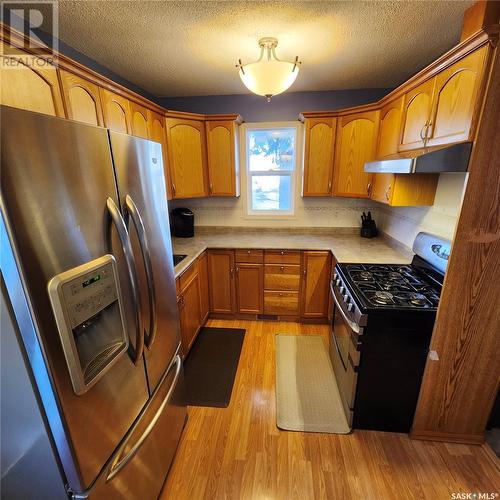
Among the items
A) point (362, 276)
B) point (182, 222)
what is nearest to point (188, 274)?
point (182, 222)

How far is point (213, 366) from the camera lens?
227 centimetres

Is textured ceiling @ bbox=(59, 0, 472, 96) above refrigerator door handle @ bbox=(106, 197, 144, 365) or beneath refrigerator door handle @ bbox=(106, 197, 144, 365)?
above

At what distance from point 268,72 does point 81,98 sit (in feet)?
3.62

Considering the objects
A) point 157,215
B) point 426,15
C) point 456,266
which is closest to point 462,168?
point 456,266

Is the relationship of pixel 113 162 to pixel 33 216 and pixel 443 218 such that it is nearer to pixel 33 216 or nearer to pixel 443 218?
pixel 33 216

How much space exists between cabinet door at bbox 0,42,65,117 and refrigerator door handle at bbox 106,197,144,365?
0.68 metres

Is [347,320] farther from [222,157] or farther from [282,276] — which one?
[222,157]

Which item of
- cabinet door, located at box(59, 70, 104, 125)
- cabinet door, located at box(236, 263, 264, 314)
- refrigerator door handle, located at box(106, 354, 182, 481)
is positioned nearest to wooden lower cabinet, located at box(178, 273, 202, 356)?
cabinet door, located at box(236, 263, 264, 314)

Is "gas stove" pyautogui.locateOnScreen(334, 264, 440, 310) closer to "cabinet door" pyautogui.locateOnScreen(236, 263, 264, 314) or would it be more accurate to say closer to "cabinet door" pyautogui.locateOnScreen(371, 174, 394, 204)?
"cabinet door" pyautogui.locateOnScreen(371, 174, 394, 204)

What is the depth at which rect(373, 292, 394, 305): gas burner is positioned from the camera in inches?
60.2

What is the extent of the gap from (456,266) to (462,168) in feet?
1.61

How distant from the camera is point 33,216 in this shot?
0.66 meters

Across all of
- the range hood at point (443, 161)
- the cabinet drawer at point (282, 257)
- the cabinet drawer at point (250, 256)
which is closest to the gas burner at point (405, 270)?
the range hood at point (443, 161)

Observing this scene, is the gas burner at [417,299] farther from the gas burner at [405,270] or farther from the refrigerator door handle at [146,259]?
the refrigerator door handle at [146,259]
